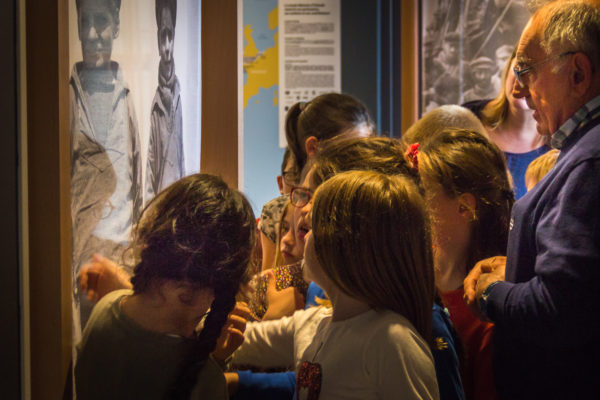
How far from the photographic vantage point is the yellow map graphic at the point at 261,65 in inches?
130

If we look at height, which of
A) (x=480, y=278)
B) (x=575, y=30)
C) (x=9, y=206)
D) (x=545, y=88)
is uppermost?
(x=575, y=30)

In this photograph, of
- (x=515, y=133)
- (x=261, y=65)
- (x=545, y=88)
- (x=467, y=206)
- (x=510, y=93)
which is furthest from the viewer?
(x=261, y=65)

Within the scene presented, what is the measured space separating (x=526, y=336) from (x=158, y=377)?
2.64 feet

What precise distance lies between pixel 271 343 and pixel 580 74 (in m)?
0.96

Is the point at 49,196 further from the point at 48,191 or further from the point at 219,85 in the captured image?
the point at 219,85

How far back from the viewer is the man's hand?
60.6 inches

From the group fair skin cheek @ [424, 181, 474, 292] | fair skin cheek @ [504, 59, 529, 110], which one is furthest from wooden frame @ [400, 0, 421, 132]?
fair skin cheek @ [424, 181, 474, 292]

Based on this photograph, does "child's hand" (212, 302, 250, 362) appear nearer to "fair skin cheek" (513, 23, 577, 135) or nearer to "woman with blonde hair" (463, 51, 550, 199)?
"fair skin cheek" (513, 23, 577, 135)

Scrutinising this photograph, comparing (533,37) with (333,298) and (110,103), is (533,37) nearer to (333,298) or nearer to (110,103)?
(333,298)

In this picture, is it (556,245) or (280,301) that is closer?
(556,245)

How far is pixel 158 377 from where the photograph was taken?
1.15 metres

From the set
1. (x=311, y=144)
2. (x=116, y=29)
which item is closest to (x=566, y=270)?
(x=116, y=29)

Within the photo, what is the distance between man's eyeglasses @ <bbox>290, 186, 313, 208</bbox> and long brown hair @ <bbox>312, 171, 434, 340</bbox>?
0.96 feet

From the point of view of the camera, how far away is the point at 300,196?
62.4 inches
